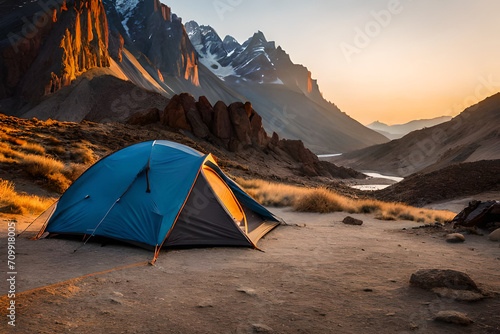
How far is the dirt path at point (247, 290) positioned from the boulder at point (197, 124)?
34.4m

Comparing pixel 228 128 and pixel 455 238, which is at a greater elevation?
pixel 228 128

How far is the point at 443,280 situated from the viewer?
441cm

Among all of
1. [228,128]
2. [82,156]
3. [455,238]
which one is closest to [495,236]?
[455,238]

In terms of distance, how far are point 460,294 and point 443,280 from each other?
1.15 feet

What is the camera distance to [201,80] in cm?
13488

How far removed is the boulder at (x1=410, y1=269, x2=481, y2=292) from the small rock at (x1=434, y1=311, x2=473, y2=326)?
0.87 metres

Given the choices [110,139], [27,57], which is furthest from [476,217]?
[27,57]

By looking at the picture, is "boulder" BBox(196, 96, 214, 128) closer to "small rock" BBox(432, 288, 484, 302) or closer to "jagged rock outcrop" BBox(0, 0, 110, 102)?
"jagged rock outcrop" BBox(0, 0, 110, 102)

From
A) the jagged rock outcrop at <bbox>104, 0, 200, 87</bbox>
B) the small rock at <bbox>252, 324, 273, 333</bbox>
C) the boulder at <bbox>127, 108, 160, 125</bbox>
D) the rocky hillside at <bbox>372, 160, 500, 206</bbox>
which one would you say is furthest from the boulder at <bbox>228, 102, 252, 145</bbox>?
the jagged rock outcrop at <bbox>104, 0, 200, 87</bbox>

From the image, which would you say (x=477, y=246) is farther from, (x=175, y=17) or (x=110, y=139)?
(x=175, y=17)

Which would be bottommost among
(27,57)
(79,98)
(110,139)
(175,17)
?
(110,139)

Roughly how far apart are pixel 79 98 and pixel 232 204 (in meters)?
55.2

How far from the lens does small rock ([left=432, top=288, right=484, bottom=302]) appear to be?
3.97m

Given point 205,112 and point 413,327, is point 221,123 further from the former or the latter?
point 413,327
